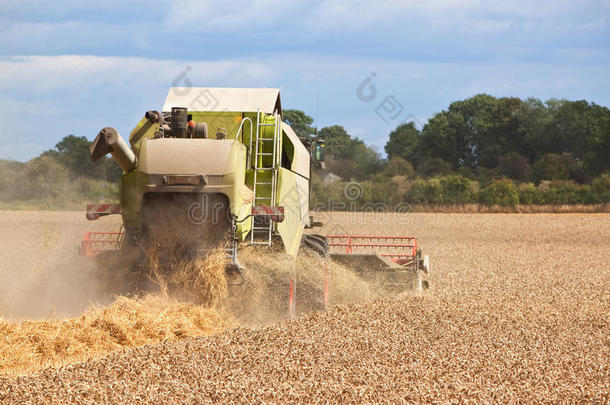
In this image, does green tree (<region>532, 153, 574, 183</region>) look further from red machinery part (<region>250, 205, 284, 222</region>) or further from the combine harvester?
red machinery part (<region>250, 205, 284, 222</region>)

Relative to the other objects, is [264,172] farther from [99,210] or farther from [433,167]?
[433,167]

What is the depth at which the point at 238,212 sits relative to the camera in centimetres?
738

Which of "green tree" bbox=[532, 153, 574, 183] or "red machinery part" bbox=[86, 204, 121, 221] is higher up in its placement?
"green tree" bbox=[532, 153, 574, 183]

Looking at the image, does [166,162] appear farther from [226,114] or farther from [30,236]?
[30,236]

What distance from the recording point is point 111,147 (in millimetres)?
7027

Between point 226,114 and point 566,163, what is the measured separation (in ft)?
179

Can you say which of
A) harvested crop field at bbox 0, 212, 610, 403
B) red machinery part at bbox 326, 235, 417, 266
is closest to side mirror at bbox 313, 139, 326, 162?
red machinery part at bbox 326, 235, 417, 266

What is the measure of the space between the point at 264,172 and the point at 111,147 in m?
2.04

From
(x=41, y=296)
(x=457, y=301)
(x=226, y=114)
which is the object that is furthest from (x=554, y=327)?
(x=41, y=296)

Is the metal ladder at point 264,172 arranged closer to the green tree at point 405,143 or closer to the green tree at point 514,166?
the green tree at point 514,166

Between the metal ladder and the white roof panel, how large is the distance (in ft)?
1.24

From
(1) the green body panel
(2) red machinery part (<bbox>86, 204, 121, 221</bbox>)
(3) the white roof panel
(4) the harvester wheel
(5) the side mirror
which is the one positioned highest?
(3) the white roof panel

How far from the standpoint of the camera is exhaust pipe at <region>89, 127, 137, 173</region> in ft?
22.7

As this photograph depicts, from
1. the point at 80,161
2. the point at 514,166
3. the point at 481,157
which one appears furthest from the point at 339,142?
the point at 80,161
